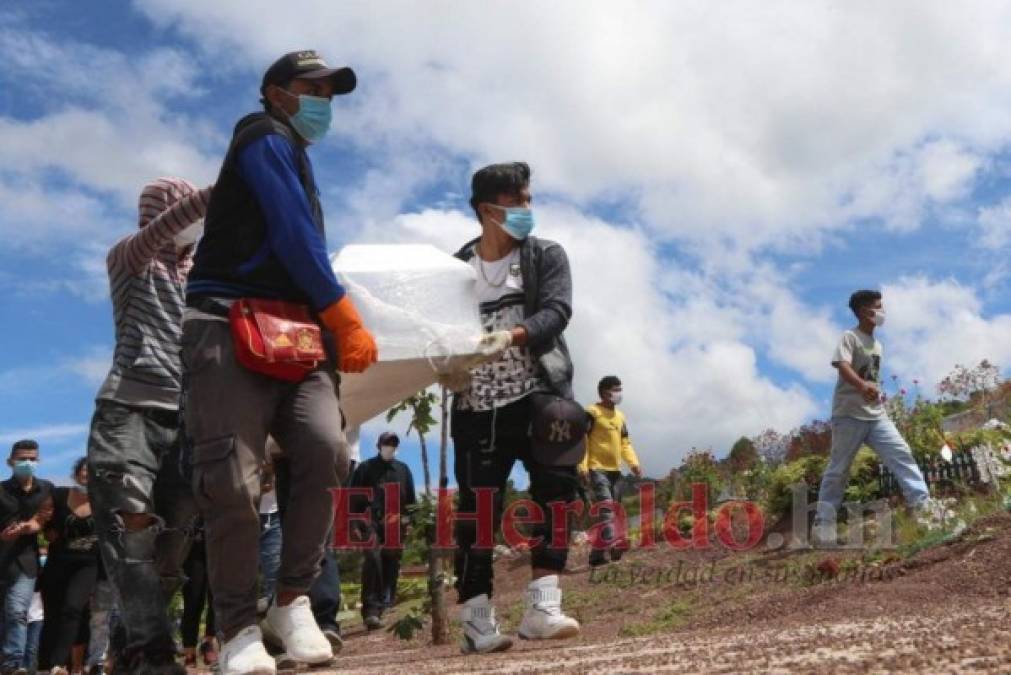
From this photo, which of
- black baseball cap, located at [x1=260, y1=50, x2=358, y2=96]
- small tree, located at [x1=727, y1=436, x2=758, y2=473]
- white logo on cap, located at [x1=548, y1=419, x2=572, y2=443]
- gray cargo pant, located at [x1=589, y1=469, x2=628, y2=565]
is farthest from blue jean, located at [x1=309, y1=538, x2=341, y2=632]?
small tree, located at [x1=727, y1=436, x2=758, y2=473]

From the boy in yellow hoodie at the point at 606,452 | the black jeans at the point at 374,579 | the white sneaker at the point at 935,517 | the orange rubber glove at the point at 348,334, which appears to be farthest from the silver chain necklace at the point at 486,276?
the boy in yellow hoodie at the point at 606,452

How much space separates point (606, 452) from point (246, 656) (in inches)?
346

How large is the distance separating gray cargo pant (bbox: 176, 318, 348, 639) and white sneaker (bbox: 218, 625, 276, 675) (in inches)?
1.5

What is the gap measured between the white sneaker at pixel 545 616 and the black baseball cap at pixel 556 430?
497 millimetres

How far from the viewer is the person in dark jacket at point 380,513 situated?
1040cm

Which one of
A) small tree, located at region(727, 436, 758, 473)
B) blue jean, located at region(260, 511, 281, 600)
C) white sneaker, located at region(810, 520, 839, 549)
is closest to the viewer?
blue jean, located at region(260, 511, 281, 600)

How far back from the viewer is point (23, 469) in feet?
27.7

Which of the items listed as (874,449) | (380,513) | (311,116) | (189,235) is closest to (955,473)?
(874,449)

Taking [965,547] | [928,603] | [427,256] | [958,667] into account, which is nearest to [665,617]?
[965,547]

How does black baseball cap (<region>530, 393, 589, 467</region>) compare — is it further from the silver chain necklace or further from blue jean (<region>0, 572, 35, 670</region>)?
blue jean (<region>0, 572, 35, 670</region>)

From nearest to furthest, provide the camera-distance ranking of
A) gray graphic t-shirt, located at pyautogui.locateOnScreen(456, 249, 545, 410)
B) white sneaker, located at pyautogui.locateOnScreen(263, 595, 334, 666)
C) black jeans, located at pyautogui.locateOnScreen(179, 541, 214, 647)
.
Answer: white sneaker, located at pyautogui.locateOnScreen(263, 595, 334, 666) < gray graphic t-shirt, located at pyautogui.locateOnScreen(456, 249, 545, 410) < black jeans, located at pyautogui.locateOnScreen(179, 541, 214, 647)

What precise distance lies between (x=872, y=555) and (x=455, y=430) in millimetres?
4843

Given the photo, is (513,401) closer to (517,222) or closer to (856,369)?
(517,222)

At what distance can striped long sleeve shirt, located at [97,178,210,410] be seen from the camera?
3.88 m
